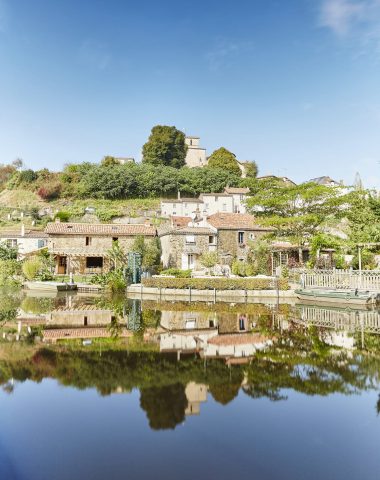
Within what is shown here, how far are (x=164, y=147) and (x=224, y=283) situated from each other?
160ft

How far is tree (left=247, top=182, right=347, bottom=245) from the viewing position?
33969 mm

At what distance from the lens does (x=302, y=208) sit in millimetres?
35500

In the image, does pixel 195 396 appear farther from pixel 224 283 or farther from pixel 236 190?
pixel 236 190

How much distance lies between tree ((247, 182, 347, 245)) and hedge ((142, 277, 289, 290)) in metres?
8.12

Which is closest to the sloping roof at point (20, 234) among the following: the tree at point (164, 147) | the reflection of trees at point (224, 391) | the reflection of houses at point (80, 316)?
the reflection of houses at point (80, 316)

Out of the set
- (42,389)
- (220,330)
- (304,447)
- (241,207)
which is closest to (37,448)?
(42,389)

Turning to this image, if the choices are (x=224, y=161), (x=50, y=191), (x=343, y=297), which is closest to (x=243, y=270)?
(x=343, y=297)

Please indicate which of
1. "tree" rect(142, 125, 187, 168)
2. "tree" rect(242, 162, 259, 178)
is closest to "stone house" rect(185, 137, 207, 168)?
"tree" rect(142, 125, 187, 168)

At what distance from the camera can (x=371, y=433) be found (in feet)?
22.4

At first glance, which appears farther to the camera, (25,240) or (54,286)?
(25,240)

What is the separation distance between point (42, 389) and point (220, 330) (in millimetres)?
8021

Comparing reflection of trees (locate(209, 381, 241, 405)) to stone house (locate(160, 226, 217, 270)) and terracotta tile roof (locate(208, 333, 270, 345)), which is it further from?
stone house (locate(160, 226, 217, 270))

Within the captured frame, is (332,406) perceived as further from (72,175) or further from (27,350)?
(72,175)

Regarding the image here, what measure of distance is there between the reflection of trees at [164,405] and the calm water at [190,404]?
1.4 inches
